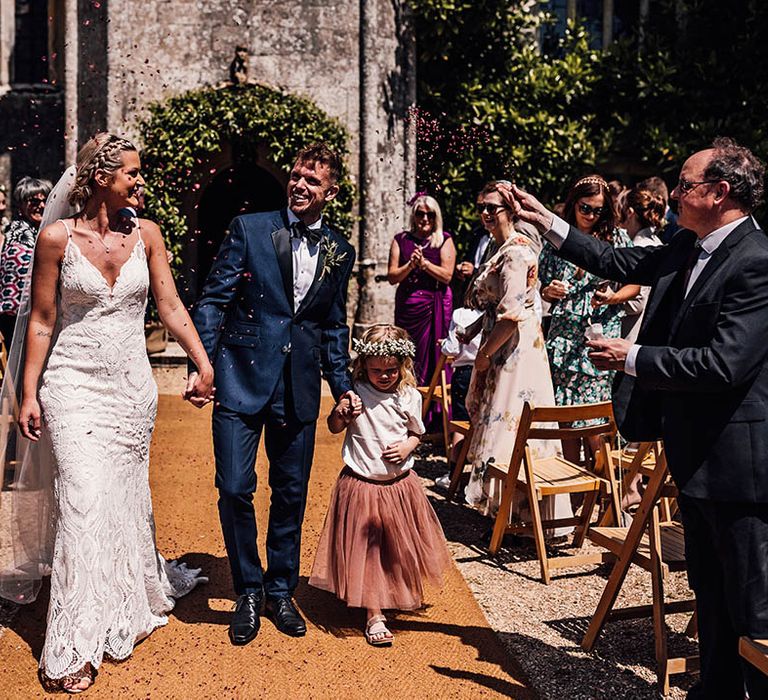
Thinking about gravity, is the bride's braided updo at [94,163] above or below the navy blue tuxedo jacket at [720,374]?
above

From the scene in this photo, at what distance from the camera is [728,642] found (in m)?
3.45

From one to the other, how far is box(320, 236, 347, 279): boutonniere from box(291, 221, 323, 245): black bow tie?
39mm

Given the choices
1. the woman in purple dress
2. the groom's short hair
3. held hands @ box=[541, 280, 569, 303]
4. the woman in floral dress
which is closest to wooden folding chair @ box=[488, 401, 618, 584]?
the woman in floral dress

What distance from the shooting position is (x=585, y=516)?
18.5 feet

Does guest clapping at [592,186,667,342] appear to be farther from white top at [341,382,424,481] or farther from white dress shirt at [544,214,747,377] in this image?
white dress shirt at [544,214,747,377]

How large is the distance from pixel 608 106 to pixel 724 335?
12057 mm

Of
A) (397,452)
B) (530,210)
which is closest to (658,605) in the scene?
(397,452)

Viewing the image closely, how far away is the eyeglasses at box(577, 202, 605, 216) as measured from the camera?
19.7ft

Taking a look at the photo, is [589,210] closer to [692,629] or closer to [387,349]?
[387,349]

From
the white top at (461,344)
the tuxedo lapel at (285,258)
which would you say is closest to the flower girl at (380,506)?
the tuxedo lapel at (285,258)

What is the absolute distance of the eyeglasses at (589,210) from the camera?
6.01 meters

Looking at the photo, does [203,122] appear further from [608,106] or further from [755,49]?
[755,49]

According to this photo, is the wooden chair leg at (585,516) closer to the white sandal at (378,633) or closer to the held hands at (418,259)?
the white sandal at (378,633)

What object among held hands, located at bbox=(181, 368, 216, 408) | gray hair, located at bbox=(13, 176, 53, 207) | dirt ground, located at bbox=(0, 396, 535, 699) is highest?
gray hair, located at bbox=(13, 176, 53, 207)
